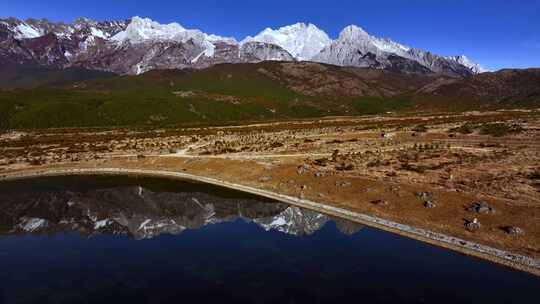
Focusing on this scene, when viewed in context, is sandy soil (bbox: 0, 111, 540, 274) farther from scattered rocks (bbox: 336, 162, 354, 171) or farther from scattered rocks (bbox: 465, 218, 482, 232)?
scattered rocks (bbox: 465, 218, 482, 232)

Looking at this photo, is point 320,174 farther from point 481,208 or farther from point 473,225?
point 473,225

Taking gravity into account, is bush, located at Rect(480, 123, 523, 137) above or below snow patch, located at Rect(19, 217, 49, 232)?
above

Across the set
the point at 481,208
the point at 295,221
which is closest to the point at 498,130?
the point at 481,208

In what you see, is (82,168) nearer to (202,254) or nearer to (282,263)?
(202,254)

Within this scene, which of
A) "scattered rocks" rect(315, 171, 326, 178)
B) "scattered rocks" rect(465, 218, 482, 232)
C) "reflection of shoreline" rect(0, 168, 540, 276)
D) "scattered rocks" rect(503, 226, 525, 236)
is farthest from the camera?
"scattered rocks" rect(315, 171, 326, 178)

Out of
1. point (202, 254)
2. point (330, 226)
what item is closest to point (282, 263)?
point (202, 254)

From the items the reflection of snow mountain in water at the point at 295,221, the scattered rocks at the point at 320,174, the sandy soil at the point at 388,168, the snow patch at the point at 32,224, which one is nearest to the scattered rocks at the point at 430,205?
the sandy soil at the point at 388,168

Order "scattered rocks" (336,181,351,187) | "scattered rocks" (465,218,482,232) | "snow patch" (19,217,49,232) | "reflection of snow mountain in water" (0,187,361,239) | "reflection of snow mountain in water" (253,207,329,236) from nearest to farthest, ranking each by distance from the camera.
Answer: "scattered rocks" (465,218,482,232) → "reflection of snow mountain in water" (253,207,329,236) → "reflection of snow mountain in water" (0,187,361,239) → "snow patch" (19,217,49,232) → "scattered rocks" (336,181,351,187)

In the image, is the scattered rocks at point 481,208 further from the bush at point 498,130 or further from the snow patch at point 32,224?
the bush at point 498,130

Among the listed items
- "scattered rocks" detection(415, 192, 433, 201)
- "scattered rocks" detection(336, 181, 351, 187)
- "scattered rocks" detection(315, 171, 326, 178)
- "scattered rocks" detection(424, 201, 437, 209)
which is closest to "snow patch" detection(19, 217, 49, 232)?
"scattered rocks" detection(315, 171, 326, 178)
